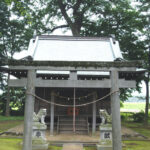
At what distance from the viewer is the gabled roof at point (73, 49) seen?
22.4ft

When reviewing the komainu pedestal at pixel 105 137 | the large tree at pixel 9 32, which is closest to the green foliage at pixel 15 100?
the large tree at pixel 9 32

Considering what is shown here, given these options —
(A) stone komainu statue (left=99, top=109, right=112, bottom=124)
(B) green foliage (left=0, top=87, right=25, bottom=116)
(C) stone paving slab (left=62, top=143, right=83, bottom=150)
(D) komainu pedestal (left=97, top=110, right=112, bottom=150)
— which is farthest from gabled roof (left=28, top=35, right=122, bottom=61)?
(B) green foliage (left=0, top=87, right=25, bottom=116)

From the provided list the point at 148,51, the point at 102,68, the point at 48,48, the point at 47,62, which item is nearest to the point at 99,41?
the point at 48,48

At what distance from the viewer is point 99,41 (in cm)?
881

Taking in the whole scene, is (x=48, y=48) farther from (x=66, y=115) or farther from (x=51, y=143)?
(x=66, y=115)

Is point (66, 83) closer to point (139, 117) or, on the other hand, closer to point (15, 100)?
point (139, 117)

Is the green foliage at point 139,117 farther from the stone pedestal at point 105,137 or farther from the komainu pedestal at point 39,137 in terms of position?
the komainu pedestal at point 39,137

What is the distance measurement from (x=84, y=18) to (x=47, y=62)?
14.3 m

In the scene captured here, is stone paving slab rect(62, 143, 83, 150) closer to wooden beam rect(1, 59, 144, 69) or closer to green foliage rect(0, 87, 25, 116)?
wooden beam rect(1, 59, 144, 69)

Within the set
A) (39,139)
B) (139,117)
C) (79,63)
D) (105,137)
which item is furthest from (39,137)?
(139,117)

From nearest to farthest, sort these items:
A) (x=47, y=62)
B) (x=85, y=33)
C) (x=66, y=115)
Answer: (x=47, y=62), (x=66, y=115), (x=85, y=33)

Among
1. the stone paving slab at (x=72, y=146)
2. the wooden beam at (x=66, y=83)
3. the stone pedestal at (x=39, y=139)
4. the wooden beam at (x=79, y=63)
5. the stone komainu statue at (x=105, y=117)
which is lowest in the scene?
the stone paving slab at (x=72, y=146)

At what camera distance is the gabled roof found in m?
6.82

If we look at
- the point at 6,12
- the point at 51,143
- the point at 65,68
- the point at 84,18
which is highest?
the point at 6,12
